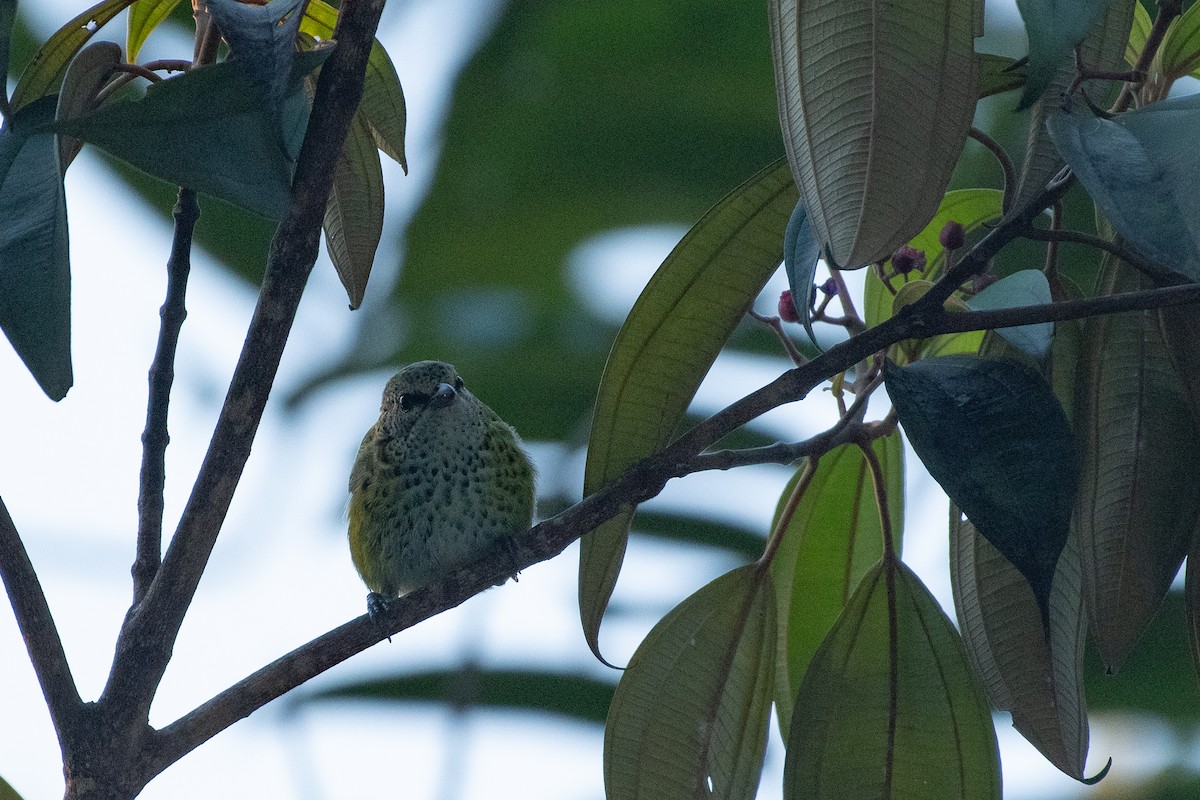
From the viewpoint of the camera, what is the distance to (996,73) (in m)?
1.35

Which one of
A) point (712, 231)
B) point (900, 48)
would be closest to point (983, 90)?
point (900, 48)

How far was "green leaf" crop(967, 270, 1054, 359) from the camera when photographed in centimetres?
120

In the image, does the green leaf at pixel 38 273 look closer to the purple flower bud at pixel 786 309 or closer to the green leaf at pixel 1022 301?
the green leaf at pixel 1022 301

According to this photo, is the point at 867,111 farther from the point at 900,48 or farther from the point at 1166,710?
the point at 1166,710

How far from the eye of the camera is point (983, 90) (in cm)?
135

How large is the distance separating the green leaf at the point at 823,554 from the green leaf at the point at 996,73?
0.58 m

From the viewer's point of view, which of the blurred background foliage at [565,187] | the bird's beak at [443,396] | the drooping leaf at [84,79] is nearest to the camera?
the drooping leaf at [84,79]

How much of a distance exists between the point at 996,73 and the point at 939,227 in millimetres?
463

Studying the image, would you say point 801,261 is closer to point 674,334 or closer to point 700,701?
point 674,334

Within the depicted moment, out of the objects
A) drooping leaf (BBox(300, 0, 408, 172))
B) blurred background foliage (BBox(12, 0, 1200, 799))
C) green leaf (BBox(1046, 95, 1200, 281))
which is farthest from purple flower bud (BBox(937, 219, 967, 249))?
blurred background foliage (BBox(12, 0, 1200, 799))

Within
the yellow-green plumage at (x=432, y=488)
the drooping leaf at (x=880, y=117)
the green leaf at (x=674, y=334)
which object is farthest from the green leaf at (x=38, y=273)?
the yellow-green plumage at (x=432, y=488)

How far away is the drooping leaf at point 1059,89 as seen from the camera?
1.25 meters

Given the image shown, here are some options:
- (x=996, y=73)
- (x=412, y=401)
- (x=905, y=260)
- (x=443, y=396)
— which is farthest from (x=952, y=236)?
(x=412, y=401)

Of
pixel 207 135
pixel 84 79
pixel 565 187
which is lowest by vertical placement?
pixel 207 135
